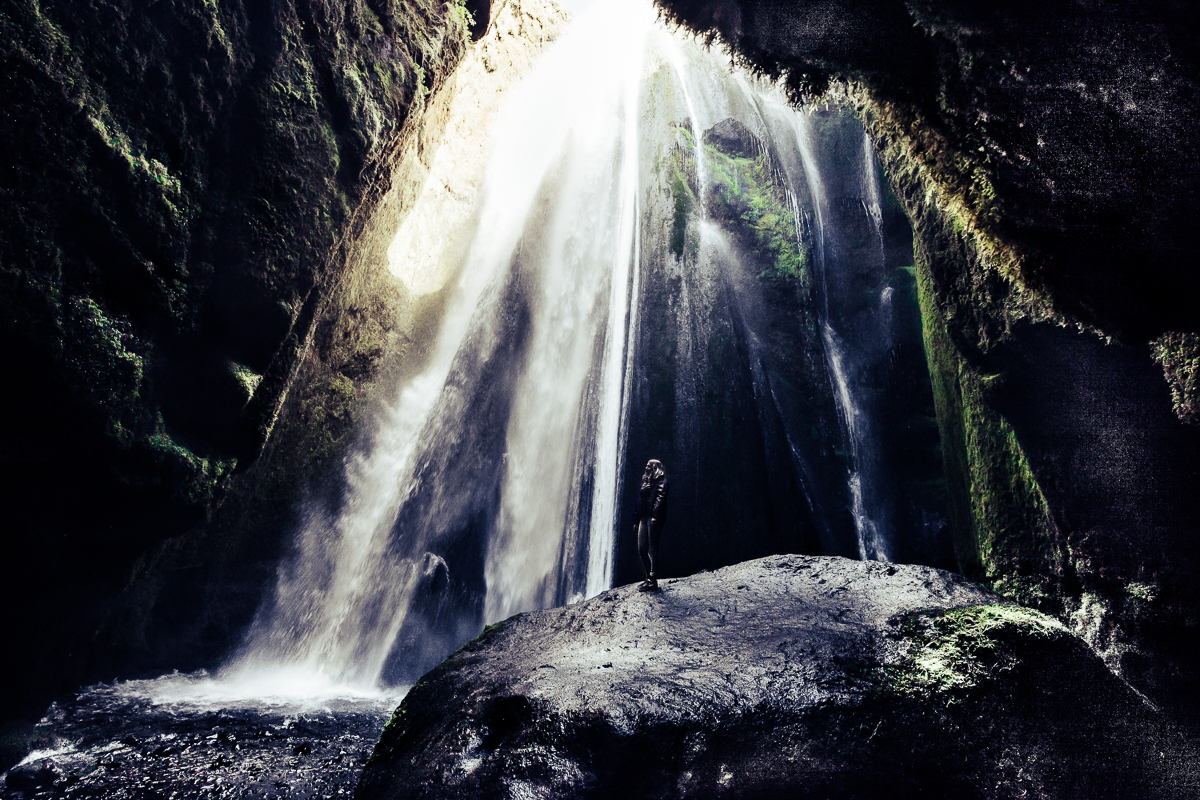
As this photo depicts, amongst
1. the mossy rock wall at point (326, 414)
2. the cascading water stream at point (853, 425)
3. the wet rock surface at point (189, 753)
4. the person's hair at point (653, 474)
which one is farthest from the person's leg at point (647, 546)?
the cascading water stream at point (853, 425)

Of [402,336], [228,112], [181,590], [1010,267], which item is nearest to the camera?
[1010,267]

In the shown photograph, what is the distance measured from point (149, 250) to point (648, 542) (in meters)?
5.13

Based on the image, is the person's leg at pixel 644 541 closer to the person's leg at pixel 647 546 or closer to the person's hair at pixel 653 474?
the person's leg at pixel 647 546

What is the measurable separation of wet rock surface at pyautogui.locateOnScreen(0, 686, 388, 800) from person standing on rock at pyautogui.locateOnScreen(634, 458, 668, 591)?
3.10 m

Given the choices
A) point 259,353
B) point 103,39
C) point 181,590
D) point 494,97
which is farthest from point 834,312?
point 181,590

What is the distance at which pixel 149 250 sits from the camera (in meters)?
4.46

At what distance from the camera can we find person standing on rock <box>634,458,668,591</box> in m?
5.47

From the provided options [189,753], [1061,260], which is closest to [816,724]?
[1061,260]

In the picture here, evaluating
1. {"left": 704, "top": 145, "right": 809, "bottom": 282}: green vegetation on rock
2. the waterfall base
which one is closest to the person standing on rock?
the waterfall base

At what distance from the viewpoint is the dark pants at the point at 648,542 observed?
5.38 m

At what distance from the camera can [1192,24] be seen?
108 inches

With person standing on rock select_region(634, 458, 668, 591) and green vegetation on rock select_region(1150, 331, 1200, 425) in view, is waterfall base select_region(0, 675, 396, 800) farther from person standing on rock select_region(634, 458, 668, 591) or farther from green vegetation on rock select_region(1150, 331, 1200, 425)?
green vegetation on rock select_region(1150, 331, 1200, 425)

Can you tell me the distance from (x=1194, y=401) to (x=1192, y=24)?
98.1 inches

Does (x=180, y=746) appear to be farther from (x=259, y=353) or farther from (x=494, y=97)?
(x=494, y=97)
